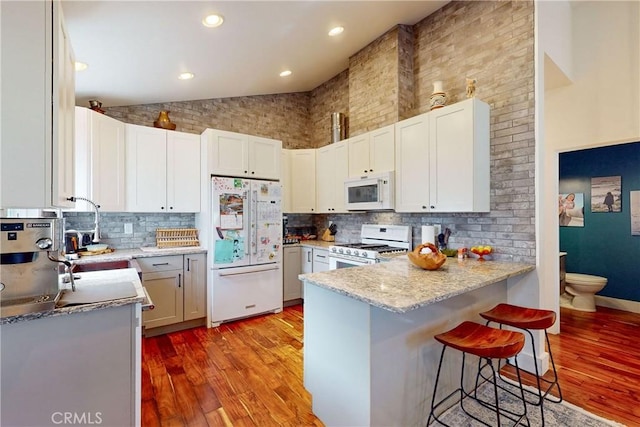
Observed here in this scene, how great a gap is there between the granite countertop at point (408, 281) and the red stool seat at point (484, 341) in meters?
0.26

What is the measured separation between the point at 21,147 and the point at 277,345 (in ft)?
8.37

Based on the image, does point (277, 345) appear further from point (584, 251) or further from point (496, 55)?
point (584, 251)

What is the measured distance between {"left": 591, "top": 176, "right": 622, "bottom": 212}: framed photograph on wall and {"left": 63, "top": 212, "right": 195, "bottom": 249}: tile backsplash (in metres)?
5.77

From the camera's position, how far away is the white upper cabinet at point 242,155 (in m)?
3.59

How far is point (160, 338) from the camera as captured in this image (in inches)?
128

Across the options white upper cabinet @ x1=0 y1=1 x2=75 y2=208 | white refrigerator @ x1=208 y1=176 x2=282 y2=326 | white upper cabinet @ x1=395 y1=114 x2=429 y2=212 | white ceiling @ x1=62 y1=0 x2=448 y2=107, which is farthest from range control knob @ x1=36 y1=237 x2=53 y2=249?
white upper cabinet @ x1=395 y1=114 x2=429 y2=212

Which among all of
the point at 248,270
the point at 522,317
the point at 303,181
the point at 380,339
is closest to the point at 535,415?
the point at 522,317

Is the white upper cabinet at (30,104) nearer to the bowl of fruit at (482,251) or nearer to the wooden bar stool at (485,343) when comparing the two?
the wooden bar stool at (485,343)

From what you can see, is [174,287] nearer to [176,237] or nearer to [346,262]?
[176,237]

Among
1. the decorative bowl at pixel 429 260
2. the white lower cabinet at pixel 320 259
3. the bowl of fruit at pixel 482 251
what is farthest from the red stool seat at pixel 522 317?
the white lower cabinet at pixel 320 259

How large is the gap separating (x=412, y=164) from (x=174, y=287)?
2.98m

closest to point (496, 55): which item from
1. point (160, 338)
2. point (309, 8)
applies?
point (309, 8)

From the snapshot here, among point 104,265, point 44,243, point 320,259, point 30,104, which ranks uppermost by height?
point 30,104

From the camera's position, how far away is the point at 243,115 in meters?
4.62
